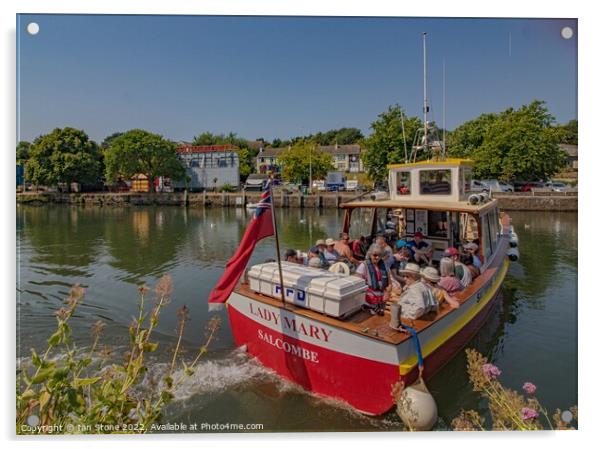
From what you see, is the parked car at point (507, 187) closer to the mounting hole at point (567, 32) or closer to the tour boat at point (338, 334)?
the tour boat at point (338, 334)

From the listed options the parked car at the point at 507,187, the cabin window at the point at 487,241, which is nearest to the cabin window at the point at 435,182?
the cabin window at the point at 487,241

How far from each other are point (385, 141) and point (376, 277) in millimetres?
27117

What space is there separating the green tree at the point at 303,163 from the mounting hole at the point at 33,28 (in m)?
42.8

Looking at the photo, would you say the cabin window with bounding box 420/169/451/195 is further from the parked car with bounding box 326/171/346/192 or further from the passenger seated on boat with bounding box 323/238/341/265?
the parked car with bounding box 326/171/346/192

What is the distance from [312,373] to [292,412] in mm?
499

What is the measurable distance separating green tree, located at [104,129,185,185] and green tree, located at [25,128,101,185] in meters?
2.40

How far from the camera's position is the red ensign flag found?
4316mm

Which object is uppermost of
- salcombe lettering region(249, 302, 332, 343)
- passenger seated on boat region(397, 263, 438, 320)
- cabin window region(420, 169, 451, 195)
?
cabin window region(420, 169, 451, 195)

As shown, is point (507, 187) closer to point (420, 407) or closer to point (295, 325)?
point (295, 325)

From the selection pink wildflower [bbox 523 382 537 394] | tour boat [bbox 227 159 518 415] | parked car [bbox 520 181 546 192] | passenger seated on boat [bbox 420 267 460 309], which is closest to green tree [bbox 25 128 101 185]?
parked car [bbox 520 181 546 192]

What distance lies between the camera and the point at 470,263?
7207mm

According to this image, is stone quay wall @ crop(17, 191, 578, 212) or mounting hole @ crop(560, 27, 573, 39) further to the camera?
stone quay wall @ crop(17, 191, 578, 212)

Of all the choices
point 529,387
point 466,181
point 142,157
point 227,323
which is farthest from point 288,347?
point 142,157
